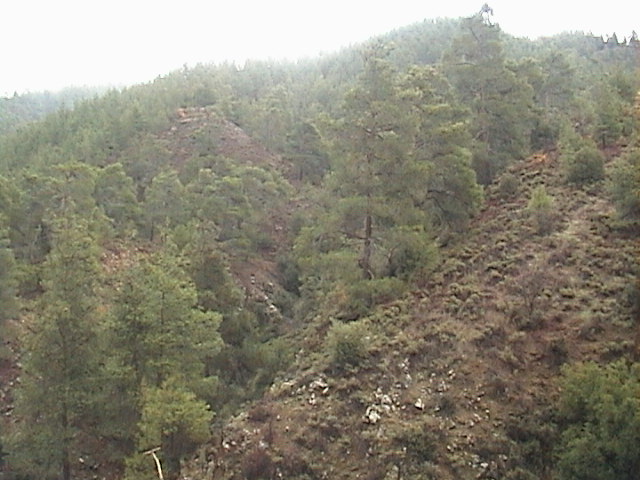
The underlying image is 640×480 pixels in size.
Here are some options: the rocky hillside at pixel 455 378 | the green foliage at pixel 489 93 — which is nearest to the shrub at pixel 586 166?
the green foliage at pixel 489 93

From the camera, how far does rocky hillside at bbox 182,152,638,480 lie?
11.6 m

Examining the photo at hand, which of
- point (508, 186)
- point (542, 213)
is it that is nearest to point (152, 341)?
point (542, 213)

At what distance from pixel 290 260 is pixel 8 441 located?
19461 mm

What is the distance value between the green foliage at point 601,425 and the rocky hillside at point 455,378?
797 mm

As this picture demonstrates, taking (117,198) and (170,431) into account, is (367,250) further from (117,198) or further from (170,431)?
(117,198)

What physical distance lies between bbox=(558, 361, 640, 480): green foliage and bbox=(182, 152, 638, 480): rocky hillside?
2.62 ft

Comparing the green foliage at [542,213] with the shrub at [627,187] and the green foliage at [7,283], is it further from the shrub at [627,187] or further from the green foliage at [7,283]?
the green foliage at [7,283]

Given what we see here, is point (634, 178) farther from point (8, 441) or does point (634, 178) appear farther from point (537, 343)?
point (8, 441)

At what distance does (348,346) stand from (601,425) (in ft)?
19.8

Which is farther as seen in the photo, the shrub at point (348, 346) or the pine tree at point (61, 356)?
the pine tree at point (61, 356)

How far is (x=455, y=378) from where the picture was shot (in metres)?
13.1

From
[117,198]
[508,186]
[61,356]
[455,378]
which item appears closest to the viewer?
[455,378]

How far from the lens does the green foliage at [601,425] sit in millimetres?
9477

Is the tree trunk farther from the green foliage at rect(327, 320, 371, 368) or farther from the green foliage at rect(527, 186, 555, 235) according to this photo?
the green foliage at rect(527, 186, 555, 235)
